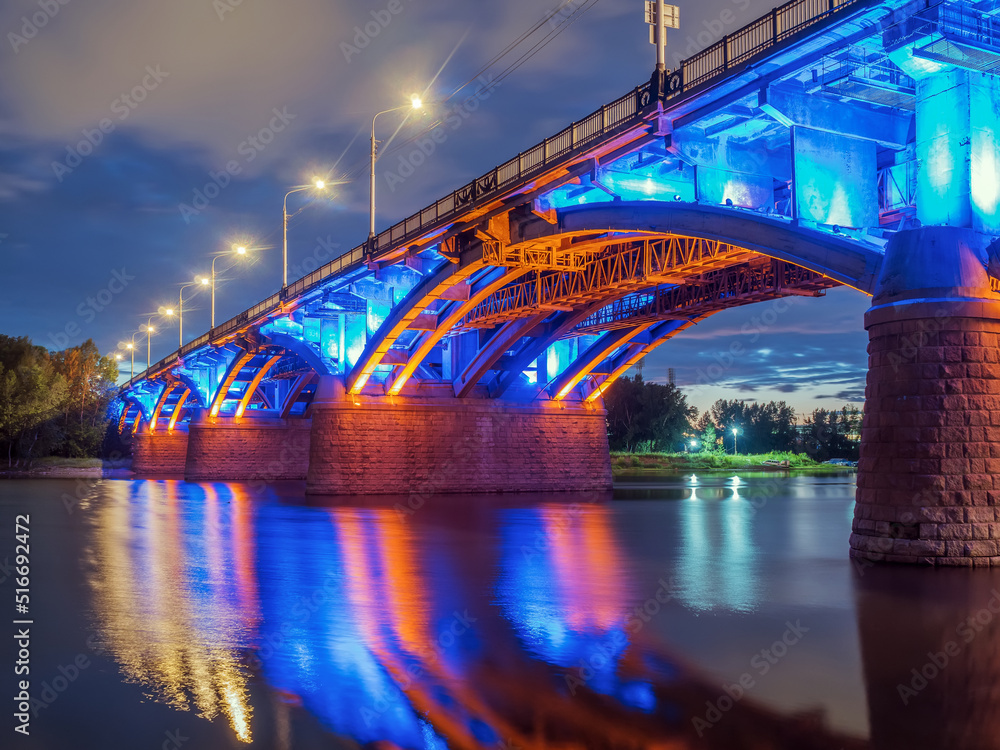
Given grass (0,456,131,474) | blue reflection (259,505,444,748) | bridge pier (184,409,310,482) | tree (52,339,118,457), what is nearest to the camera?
blue reflection (259,505,444,748)

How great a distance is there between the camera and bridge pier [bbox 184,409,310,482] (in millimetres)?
65438

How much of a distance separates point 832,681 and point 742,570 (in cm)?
836

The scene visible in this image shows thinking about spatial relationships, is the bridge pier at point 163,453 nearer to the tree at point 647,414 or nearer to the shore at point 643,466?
the shore at point 643,466

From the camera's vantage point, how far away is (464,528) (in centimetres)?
2553

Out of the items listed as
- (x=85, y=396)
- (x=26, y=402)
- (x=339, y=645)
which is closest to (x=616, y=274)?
(x=339, y=645)

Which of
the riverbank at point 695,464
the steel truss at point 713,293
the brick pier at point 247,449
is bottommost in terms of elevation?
the riverbank at point 695,464

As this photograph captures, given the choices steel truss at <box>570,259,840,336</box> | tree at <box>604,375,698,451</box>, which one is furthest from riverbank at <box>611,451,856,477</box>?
steel truss at <box>570,259,840,336</box>

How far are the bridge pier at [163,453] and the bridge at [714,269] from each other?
4478 centimetres

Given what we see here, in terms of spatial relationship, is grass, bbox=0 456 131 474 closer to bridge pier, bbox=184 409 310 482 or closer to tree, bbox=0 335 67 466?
tree, bbox=0 335 67 466

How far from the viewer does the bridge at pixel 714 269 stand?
14688mm

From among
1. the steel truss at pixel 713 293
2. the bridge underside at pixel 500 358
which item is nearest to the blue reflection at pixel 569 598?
the steel truss at pixel 713 293

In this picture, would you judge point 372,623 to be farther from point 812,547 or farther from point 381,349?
point 381,349

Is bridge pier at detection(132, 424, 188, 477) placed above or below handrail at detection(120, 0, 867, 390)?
below

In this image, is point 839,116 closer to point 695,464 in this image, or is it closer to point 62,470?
point 695,464
